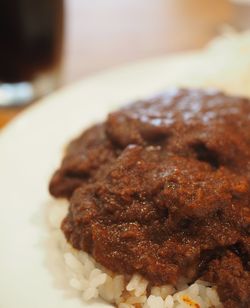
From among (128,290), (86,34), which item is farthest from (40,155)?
(86,34)

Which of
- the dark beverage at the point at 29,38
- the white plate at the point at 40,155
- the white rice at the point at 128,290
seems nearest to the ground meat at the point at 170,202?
the white rice at the point at 128,290

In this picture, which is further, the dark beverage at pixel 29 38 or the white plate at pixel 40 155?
the dark beverage at pixel 29 38

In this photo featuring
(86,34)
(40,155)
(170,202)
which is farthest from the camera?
(86,34)

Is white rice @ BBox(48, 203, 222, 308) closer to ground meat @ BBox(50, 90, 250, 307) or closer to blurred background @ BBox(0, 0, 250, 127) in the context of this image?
ground meat @ BBox(50, 90, 250, 307)

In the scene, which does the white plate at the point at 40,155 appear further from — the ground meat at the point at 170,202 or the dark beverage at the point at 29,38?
the dark beverage at the point at 29,38

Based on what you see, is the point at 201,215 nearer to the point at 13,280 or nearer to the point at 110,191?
the point at 110,191

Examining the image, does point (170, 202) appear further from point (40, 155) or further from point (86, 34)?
point (86, 34)

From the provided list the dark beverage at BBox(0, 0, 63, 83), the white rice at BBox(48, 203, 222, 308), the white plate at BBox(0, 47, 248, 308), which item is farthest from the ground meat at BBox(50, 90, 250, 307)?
the dark beverage at BBox(0, 0, 63, 83)
